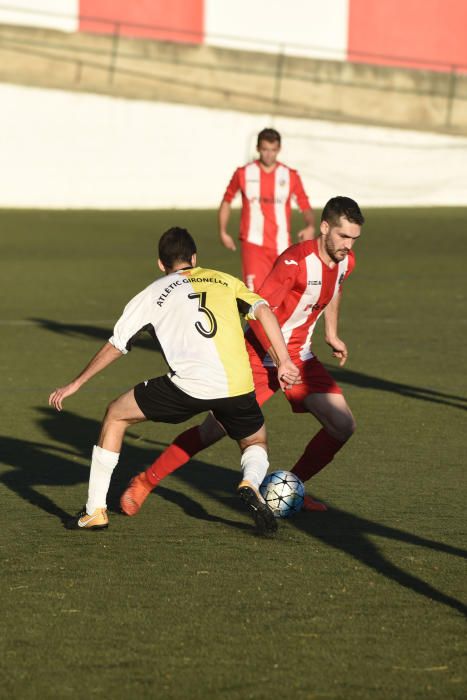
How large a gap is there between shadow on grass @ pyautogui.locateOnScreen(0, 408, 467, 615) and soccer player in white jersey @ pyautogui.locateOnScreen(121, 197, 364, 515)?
327 millimetres

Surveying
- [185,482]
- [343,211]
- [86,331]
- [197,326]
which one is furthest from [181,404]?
[86,331]

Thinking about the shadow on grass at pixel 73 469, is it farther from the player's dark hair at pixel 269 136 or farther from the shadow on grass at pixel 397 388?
the player's dark hair at pixel 269 136

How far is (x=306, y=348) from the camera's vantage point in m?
8.11

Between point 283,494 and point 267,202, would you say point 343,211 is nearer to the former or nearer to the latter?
point 283,494

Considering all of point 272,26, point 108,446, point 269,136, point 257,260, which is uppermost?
point 272,26

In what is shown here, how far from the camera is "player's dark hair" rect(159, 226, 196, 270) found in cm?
707

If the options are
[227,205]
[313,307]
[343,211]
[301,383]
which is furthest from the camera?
[227,205]

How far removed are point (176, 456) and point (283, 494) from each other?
0.61 metres

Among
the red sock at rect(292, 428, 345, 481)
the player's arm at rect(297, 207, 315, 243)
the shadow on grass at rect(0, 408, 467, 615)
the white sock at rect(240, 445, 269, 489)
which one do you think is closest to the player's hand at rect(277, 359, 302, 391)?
the white sock at rect(240, 445, 269, 489)

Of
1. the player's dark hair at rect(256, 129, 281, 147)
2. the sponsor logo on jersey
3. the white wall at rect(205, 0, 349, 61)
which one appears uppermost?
the white wall at rect(205, 0, 349, 61)

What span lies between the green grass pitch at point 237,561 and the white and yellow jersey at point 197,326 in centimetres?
83

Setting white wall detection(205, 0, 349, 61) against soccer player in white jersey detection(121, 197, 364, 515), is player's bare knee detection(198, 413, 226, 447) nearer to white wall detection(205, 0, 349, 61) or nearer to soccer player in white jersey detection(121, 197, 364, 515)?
soccer player in white jersey detection(121, 197, 364, 515)

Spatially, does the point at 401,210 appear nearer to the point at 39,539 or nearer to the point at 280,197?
the point at 280,197

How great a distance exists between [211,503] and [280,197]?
6.77m
